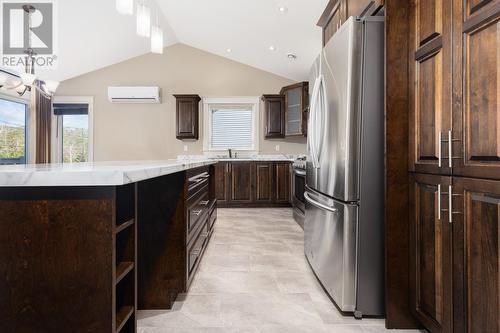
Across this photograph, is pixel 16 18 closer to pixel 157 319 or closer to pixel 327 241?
pixel 157 319

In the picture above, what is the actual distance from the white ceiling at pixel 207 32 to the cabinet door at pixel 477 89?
3.07m

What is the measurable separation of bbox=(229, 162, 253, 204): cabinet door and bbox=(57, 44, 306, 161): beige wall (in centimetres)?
98

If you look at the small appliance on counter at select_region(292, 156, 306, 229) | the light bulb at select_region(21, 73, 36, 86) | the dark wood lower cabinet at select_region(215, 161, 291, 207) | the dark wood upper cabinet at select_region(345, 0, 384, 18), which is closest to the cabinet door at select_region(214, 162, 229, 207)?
the dark wood lower cabinet at select_region(215, 161, 291, 207)

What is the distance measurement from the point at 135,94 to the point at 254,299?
558cm

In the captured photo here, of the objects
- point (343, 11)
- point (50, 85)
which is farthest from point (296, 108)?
point (50, 85)

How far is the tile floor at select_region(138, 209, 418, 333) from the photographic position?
5.45 ft

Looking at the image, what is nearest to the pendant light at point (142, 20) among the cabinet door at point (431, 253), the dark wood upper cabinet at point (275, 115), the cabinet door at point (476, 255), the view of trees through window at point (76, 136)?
the cabinet door at point (431, 253)

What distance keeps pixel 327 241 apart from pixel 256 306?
2.04ft

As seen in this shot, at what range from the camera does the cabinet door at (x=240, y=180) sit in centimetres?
575

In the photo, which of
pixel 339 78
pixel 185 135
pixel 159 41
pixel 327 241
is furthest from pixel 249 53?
pixel 327 241

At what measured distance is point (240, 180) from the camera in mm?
5750

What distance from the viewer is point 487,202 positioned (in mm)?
1101

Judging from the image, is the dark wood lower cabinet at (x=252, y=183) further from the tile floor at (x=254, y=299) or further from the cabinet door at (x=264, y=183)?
the tile floor at (x=254, y=299)

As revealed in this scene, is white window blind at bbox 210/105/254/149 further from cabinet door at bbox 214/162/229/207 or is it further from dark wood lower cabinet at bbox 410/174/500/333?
dark wood lower cabinet at bbox 410/174/500/333
